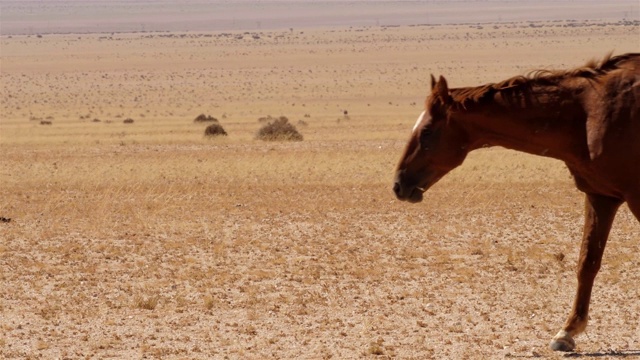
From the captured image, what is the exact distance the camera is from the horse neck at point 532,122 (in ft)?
28.0

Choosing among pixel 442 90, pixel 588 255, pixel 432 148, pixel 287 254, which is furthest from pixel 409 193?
pixel 287 254

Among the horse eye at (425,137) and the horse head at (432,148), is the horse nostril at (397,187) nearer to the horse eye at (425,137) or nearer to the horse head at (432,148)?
the horse head at (432,148)

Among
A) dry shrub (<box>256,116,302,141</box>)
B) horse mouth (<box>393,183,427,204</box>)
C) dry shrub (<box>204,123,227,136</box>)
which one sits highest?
horse mouth (<box>393,183,427,204</box>)

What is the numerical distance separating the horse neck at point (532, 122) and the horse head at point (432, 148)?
10 centimetres

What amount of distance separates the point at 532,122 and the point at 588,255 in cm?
124

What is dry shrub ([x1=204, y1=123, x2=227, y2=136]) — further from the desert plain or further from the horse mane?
the horse mane

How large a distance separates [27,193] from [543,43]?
3904 inches

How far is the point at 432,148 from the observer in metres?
8.58

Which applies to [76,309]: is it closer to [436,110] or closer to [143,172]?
[436,110]

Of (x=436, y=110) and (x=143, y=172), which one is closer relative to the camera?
(x=436, y=110)

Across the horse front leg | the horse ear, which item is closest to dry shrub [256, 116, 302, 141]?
the horse front leg

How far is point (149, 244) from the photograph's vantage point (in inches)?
598

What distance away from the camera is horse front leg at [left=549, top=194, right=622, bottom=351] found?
8797 mm

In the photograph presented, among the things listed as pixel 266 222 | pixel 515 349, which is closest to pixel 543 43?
pixel 266 222
